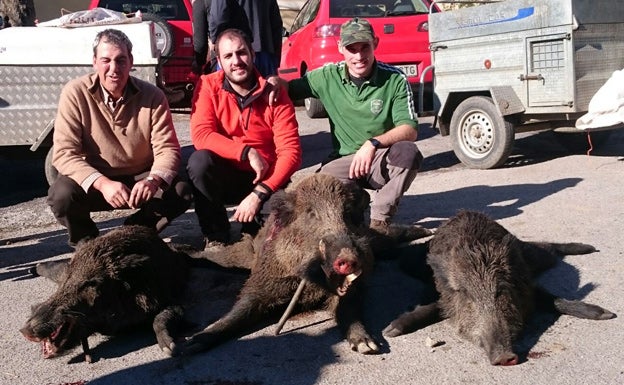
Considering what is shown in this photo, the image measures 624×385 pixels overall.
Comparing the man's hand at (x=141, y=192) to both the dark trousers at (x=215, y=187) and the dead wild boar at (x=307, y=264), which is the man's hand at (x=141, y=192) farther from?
the dead wild boar at (x=307, y=264)

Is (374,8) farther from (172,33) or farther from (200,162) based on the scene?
(200,162)

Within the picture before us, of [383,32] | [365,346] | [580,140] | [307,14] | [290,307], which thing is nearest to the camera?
[365,346]

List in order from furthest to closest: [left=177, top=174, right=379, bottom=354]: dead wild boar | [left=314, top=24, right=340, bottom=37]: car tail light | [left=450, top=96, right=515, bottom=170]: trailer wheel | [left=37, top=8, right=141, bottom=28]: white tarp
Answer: [left=314, top=24, right=340, bottom=37]: car tail light, [left=450, top=96, right=515, bottom=170]: trailer wheel, [left=37, top=8, right=141, bottom=28]: white tarp, [left=177, top=174, right=379, bottom=354]: dead wild boar

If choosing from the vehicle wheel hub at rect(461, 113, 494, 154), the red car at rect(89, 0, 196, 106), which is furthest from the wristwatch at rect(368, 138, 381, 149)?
the red car at rect(89, 0, 196, 106)

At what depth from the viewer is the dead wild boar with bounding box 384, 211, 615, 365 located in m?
3.80

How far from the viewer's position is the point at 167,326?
4.13 metres

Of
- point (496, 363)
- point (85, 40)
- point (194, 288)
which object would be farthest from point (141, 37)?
point (496, 363)

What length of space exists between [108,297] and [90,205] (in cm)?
152

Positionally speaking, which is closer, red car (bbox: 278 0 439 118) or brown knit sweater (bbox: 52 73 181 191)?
brown knit sweater (bbox: 52 73 181 191)

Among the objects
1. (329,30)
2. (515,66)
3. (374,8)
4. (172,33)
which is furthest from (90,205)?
(374,8)

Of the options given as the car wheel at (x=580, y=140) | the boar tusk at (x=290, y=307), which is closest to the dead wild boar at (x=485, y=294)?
the boar tusk at (x=290, y=307)

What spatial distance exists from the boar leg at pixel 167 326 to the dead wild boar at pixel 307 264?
0.22ft

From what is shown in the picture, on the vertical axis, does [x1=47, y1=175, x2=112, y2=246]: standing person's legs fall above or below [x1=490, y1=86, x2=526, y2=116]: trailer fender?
below

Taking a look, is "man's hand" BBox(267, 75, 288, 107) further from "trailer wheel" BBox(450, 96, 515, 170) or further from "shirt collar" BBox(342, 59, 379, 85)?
"trailer wheel" BBox(450, 96, 515, 170)
